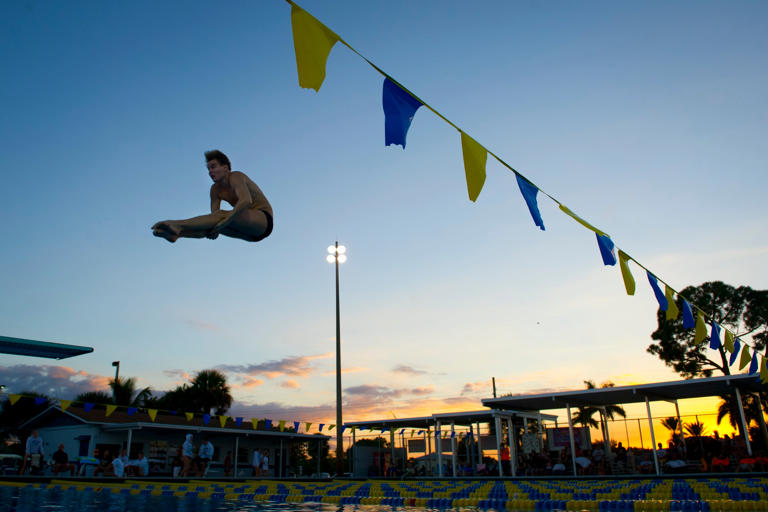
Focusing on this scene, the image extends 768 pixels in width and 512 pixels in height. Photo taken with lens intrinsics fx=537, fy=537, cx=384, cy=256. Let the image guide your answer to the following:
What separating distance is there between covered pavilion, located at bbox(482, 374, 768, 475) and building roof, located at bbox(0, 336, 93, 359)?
1372 centimetres

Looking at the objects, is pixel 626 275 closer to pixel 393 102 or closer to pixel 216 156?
pixel 393 102

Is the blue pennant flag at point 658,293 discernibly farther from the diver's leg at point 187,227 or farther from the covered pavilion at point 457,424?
the covered pavilion at point 457,424

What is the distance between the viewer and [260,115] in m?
11.7

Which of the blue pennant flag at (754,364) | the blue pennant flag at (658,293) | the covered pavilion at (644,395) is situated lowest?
the covered pavilion at (644,395)

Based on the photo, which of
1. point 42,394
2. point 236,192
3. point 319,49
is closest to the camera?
point 319,49

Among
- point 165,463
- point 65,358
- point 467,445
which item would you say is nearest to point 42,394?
A: point 165,463

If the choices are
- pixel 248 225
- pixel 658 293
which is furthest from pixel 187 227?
pixel 658 293

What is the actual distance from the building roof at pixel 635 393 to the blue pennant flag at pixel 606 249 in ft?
33.8

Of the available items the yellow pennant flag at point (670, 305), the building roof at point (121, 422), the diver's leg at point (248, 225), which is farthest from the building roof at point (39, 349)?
the yellow pennant flag at point (670, 305)

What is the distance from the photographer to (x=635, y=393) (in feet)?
61.4

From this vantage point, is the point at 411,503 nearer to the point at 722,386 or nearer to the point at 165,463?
the point at 722,386

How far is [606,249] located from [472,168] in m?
4.27

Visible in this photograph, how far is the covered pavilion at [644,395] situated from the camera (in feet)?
55.9

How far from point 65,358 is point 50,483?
3.26m
